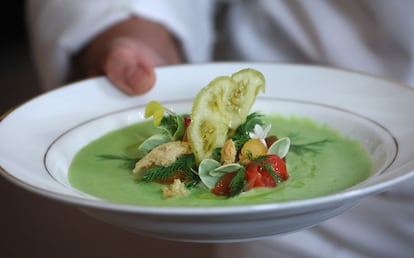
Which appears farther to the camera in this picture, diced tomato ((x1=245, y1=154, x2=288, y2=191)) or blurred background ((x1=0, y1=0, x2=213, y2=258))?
blurred background ((x1=0, y1=0, x2=213, y2=258))

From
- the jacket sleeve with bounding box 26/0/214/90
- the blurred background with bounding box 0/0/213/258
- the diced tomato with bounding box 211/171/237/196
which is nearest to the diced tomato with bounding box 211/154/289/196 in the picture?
the diced tomato with bounding box 211/171/237/196

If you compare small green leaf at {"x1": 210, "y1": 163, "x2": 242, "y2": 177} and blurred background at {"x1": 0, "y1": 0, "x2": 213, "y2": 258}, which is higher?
small green leaf at {"x1": 210, "y1": 163, "x2": 242, "y2": 177}

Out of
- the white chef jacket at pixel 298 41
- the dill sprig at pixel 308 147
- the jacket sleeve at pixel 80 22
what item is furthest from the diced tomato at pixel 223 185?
the jacket sleeve at pixel 80 22

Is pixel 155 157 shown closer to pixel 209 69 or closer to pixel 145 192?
pixel 145 192

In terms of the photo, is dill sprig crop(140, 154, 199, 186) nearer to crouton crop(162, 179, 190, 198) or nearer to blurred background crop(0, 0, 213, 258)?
crouton crop(162, 179, 190, 198)

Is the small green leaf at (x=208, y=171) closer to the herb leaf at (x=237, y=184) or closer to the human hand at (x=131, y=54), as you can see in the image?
the herb leaf at (x=237, y=184)

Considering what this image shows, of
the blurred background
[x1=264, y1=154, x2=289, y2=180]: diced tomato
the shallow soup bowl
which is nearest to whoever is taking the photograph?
the shallow soup bowl
